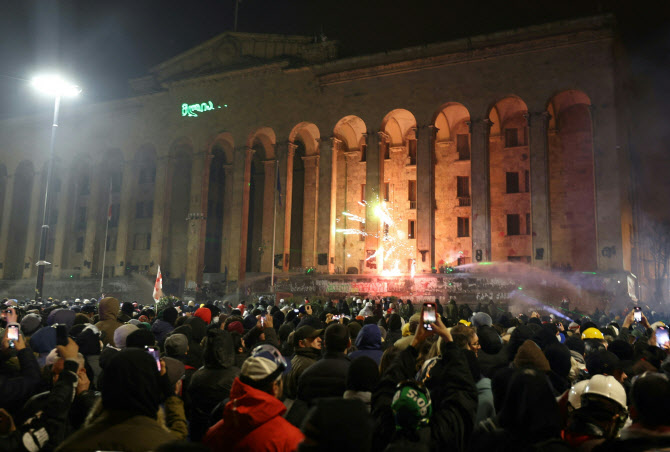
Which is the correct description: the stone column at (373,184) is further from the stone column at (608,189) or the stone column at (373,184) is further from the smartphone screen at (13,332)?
the smartphone screen at (13,332)

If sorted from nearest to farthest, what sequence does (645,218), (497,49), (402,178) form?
(497,49), (402,178), (645,218)

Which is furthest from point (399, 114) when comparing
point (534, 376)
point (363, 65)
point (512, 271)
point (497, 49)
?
point (534, 376)

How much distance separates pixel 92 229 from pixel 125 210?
4046mm

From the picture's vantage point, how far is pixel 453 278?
29641 millimetres

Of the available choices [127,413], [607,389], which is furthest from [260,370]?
[607,389]

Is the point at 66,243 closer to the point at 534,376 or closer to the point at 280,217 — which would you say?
the point at 280,217

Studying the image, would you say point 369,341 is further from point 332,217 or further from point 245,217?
point 245,217

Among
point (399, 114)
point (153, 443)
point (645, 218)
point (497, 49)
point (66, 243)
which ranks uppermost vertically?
point (497, 49)

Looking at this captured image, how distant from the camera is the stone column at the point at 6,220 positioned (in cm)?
4904

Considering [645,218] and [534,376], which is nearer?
[534,376]

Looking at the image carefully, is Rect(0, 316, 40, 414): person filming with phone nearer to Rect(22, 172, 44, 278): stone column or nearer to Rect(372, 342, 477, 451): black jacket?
Rect(372, 342, 477, 451): black jacket

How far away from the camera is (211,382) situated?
489 cm

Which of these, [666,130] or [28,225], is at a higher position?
[666,130]

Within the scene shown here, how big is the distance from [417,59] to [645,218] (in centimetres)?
2520
